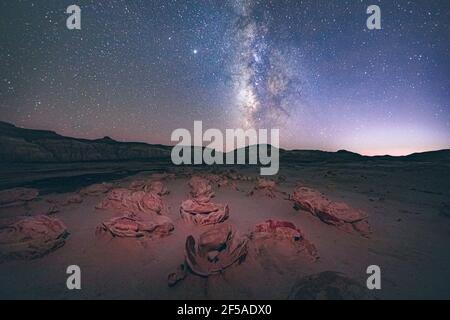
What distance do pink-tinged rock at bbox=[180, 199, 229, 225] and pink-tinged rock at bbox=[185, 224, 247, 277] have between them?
2431 millimetres

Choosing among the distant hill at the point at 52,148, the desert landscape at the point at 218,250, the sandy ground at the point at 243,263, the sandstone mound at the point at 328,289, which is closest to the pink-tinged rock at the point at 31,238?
the desert landscape at the point at 218,250

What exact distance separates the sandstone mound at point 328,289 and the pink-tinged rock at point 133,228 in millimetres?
4217

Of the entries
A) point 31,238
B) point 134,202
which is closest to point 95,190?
point 134,202

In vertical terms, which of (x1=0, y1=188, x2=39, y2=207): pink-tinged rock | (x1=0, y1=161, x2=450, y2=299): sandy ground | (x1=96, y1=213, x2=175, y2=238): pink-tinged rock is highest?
(x1=0, y1=188, x2=39, y2=207): pink-tinged rock

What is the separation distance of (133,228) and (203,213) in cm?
248

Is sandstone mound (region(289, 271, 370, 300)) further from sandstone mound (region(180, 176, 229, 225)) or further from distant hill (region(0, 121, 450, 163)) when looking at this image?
distant hill (region(0, 121, 450, 163))

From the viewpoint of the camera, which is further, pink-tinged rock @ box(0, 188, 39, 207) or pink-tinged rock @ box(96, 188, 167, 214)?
pink-tinged rock @ box(0, 188, 39, 207)

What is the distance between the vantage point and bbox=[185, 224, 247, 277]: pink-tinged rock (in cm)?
491

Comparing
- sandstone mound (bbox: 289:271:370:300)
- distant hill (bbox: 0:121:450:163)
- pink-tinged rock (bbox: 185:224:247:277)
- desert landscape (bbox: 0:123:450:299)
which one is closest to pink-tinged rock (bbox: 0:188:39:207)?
desert landscape (bbox: 0:123:450:299)
